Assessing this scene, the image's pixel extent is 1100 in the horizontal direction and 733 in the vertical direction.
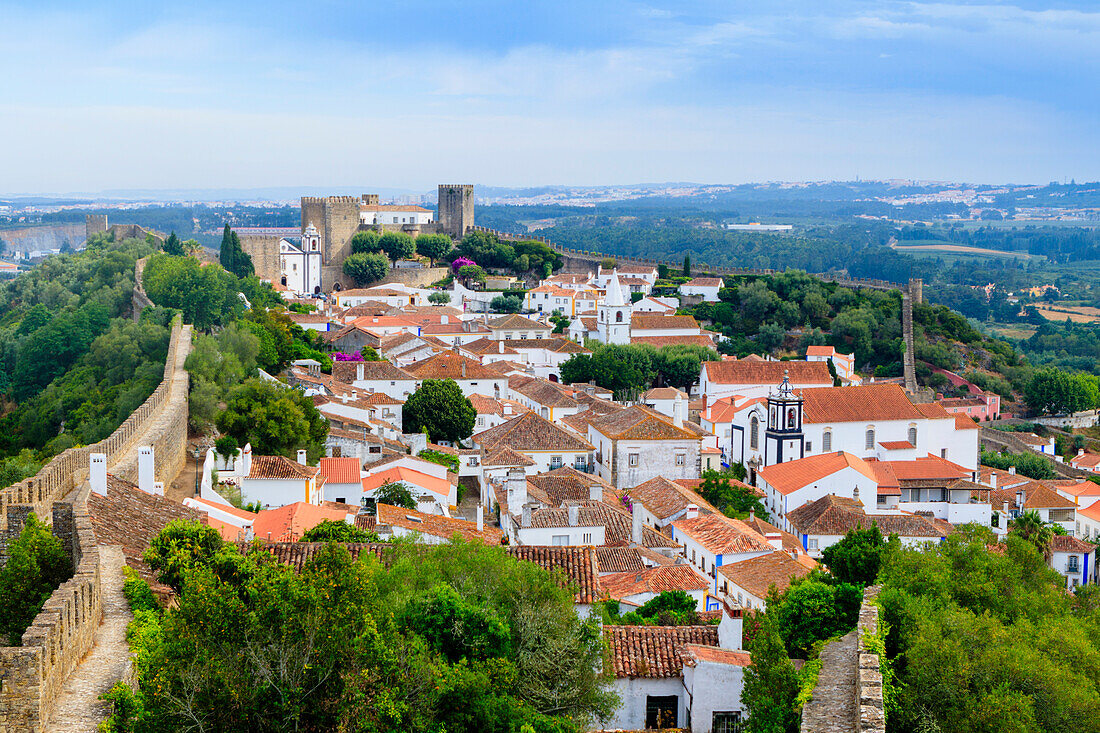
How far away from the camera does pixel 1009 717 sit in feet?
26.0

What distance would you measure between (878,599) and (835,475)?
63.8 ft

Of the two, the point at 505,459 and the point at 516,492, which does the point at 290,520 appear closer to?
the point at 516,492

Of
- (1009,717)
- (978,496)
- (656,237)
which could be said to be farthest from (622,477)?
(656,237)

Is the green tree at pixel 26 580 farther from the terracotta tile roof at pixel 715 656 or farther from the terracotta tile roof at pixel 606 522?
the terracotta tile roof at pixel 606 522

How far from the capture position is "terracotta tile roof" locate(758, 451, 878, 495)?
28.7 meters

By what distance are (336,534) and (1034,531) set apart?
1764 centimetres

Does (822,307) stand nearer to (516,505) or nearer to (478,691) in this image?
(516,505)

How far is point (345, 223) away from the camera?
2387 inches

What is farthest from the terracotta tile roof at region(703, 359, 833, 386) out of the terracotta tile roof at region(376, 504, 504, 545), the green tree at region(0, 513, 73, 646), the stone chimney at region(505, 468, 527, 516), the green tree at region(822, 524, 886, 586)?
the green tree at region(0, 513, 73, 646)

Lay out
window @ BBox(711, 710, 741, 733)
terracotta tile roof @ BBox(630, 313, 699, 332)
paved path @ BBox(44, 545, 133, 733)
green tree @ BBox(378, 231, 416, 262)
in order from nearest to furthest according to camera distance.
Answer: paved path @ BBox(44, 545, 133, 733) → window @ BBox(711, 710, 741, 733) → terracotta tile roof @ BBox(630, 313, 699, 332) → green tree @ BBox(378, 231, 416, 262)

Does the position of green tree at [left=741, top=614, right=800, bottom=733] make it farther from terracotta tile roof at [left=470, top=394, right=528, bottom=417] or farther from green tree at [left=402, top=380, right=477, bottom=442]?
terracotta tile roof at [left=470, top=394, right=528, bottom=417]

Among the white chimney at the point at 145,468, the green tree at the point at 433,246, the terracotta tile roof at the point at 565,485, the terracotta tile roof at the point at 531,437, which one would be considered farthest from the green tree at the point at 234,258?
the white chimney at the point at 145,468

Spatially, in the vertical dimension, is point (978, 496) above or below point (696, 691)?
below

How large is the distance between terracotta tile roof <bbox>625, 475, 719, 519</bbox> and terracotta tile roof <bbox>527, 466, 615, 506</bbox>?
0.77m
